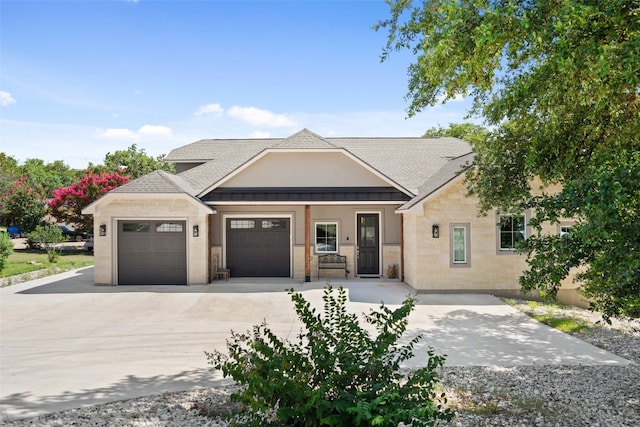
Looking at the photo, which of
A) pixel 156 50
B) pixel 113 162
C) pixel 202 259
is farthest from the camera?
pixel 113 162

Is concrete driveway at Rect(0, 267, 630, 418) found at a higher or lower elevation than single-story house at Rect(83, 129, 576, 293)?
lower

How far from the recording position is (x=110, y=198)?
50.5ft

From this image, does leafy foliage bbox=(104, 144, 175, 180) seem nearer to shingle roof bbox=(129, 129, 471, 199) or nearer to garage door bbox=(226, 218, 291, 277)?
shingle roof bbox=(129, 129, 471, 199)

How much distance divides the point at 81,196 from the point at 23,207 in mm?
6925

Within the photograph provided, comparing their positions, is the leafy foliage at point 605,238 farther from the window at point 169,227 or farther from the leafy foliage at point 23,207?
the leafy foliage at point 23,207

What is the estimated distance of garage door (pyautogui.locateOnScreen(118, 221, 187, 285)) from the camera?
15703mm

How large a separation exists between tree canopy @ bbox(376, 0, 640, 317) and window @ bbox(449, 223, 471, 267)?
392 cm

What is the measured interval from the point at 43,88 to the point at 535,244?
18.0 metres

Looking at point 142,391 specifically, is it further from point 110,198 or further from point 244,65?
point 244,65

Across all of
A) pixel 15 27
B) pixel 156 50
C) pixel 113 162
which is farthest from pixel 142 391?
pixel 113 162

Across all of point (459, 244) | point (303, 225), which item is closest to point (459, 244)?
point (459, 244)

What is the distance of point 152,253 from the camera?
1573cm

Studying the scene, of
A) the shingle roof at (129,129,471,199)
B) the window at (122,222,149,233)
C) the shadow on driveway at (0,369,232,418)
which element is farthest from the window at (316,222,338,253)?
the shadow on driveway at (0,369,232,418)

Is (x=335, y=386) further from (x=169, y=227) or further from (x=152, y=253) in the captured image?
(x=152, y=253)
